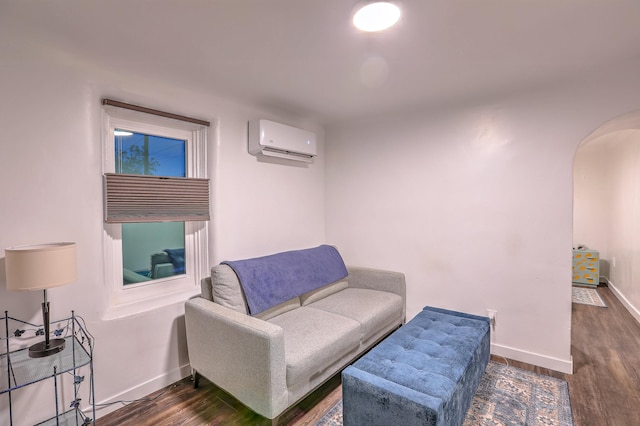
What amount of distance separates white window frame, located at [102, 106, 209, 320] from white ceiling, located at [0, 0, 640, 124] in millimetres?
337

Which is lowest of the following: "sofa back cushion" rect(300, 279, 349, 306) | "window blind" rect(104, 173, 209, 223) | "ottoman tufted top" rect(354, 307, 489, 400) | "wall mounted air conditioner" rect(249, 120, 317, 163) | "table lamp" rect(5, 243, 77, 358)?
"ottoman tufted top" rect(354, 307, 489, 400)

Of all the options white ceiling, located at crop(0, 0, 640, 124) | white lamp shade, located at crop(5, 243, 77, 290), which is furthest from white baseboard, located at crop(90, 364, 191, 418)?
white ceiling, located at crop(0, 0, 640, 124)

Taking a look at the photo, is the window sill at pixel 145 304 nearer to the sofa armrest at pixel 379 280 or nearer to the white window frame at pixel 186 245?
the white window frame at pixel 186 245

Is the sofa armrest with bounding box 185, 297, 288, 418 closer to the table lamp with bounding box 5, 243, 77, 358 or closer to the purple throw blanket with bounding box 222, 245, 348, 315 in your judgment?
the purple throw blanket with bounding box 222, 245, 348, 315

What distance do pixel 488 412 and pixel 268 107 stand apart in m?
2.91

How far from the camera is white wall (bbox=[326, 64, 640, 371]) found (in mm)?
2281

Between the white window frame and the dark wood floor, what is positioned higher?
the white window frame

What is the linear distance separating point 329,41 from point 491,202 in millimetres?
1907

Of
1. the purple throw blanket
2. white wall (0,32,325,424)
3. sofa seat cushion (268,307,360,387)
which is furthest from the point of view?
the purple throw blanket

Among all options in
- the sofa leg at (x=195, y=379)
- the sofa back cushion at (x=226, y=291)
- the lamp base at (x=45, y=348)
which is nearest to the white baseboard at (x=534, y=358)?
the sofa back cushion at (x=226, y=291)

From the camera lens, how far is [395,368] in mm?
1626

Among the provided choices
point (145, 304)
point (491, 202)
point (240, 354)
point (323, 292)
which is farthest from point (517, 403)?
point (145, 304)

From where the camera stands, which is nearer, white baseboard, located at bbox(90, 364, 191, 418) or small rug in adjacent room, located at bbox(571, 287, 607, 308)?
white baseboard, located at bbox(90, 364, 191, 418)

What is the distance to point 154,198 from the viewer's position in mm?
2158
